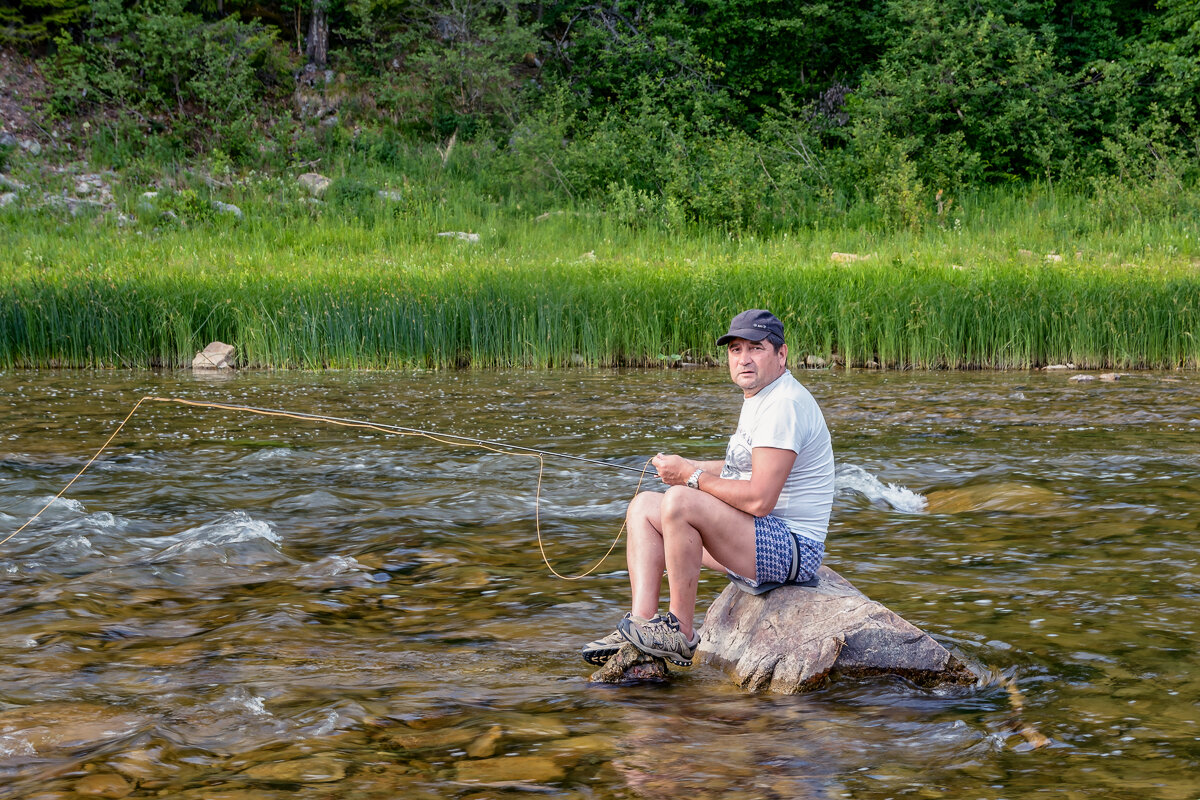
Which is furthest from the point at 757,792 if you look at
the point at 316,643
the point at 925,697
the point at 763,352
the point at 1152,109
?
the point at 1152,109

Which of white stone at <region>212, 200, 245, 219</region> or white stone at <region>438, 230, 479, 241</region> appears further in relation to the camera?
white stone at <region>212, 200, 245, 219</region>

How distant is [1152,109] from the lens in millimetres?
21844

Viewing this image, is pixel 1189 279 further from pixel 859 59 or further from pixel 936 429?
pixel 859 59

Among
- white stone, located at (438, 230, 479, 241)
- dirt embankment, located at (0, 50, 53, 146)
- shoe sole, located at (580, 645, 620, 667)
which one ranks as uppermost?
dirt embankment, located at (0, 50, 53, 146)

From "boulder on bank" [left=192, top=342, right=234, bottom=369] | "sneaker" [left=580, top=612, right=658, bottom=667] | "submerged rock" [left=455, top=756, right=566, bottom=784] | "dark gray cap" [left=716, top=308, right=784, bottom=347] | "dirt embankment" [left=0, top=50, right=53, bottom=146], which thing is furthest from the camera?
"dirt embankment" [left=0, top=50, right=53, bottom=146]

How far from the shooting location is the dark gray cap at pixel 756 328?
4270mm

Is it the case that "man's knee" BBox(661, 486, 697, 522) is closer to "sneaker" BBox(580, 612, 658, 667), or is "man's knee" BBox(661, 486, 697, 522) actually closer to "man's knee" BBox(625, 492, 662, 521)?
"man's knee" BBox(625, 492, 662, 521)

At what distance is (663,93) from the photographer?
81.6 feet

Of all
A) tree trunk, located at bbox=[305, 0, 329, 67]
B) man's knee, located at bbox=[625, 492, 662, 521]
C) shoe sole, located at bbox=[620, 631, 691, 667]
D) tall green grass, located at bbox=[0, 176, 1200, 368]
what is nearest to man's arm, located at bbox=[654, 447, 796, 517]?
man's knee, located at bbox=[625, 492, 662, 521]

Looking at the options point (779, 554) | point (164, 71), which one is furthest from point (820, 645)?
point (164, 71)

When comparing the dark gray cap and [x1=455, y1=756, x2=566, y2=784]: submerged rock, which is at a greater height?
the dark gray cap

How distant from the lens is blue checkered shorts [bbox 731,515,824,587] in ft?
13.9

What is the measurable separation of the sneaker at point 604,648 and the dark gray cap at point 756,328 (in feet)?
3.69

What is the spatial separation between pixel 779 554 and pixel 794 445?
1.40ft
